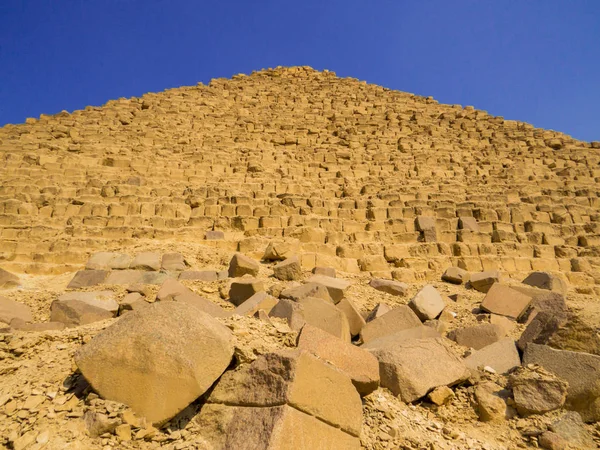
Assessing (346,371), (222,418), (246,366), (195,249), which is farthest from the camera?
(195,249)

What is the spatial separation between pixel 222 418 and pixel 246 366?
0.29 metres

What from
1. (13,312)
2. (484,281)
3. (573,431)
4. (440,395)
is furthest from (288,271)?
(573,431)

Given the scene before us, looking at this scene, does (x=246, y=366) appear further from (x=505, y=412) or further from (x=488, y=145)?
(x=488, y=145)

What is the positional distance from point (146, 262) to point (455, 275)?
4.60m

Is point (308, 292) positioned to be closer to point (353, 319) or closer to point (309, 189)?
point (353, 319)

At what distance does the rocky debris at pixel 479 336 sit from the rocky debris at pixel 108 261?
4.45 metres

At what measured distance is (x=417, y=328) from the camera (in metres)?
3.50

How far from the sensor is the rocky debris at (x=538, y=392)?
8.33ft

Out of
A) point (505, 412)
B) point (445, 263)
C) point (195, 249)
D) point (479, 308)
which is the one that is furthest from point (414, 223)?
point (505, 412)

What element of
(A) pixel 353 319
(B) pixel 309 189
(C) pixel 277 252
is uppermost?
(B) pixel 309 189

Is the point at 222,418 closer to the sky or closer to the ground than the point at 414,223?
closer to the ground

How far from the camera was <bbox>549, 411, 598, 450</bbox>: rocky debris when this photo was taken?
92.5 inches

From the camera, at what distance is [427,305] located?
4262 mm

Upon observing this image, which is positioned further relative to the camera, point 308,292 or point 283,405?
point 308,292
